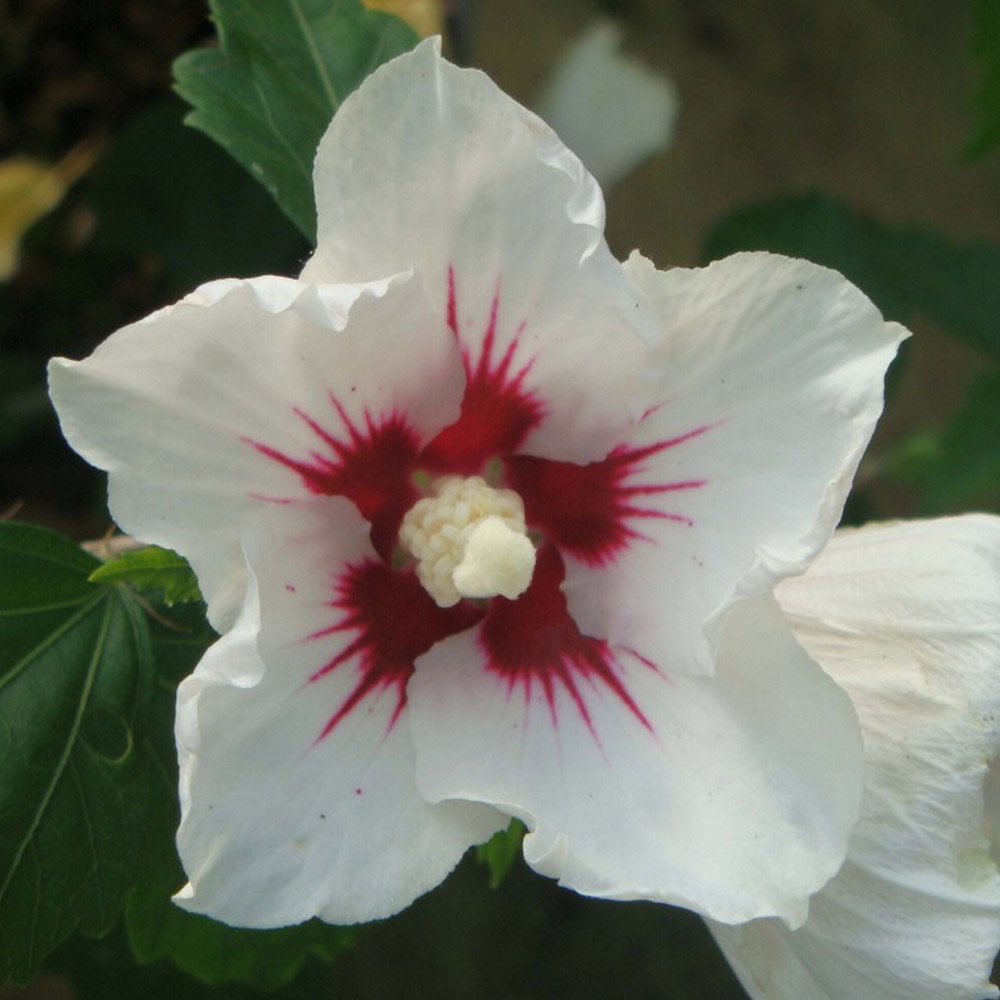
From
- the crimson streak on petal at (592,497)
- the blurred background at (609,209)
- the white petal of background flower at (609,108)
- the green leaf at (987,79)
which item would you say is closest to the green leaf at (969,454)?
the blurred background at (609,209)

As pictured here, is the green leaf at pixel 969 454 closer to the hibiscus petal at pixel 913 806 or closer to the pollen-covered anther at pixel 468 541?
the hibiscus petal at pixel 913 806

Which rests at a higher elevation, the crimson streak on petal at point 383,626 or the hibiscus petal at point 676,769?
the crimson streak on petal at point 383,626

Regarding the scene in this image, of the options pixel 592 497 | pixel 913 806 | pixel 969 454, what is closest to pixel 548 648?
pixel 592 497

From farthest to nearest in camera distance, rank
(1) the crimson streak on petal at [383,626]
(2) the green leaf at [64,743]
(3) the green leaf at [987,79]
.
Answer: (3) the green leaf at [987,79] → (2) the green leaf at [64,743] → (1) the crimson streak on petal at [383,626]

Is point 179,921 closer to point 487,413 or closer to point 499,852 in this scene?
point 499,852

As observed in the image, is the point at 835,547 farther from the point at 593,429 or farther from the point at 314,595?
the point at 314,595

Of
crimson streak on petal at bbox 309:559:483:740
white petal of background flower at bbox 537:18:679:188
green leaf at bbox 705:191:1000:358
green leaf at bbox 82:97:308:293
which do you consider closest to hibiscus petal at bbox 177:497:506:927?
crimson streak on petal at bbox 309:559:483:740

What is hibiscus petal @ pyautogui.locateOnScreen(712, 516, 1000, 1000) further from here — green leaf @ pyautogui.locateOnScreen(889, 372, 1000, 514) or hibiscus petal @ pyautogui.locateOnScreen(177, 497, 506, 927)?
green leaf @ pyautogui.locateOnScreen(889, 372, 1000, 514)
